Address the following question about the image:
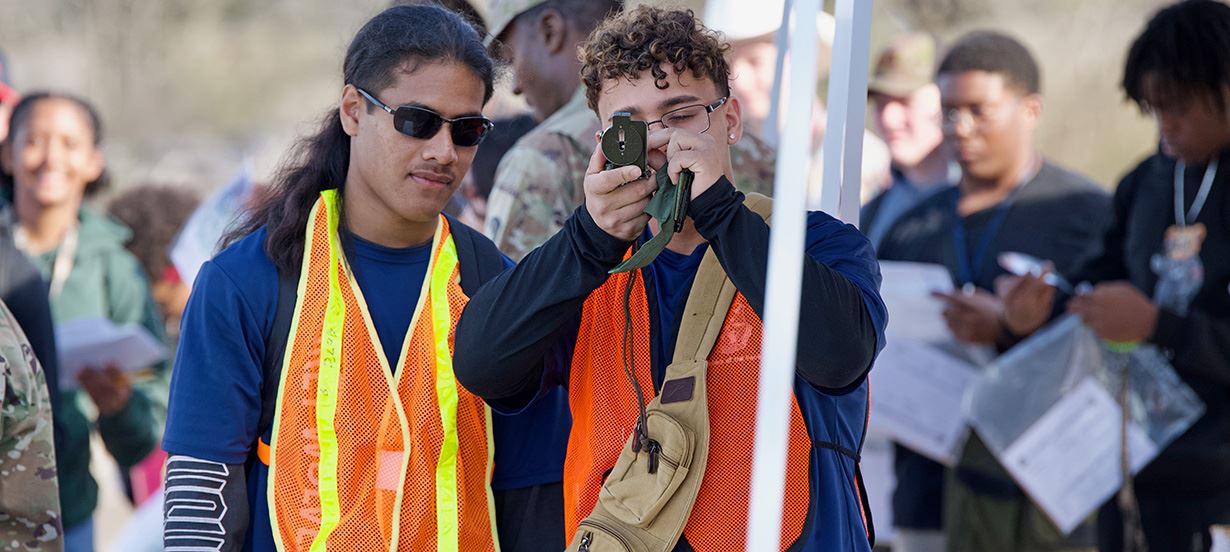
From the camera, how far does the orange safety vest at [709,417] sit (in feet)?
6.82

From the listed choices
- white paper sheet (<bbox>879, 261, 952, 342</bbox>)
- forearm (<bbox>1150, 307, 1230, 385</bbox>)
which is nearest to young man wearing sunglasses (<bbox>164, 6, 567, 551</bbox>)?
forearm (<bbox>1150, 307, 1230, 385</bbox>)

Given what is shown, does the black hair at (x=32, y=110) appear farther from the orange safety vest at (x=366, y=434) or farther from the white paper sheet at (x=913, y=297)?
the orange safety vest at (x=366, y=434)

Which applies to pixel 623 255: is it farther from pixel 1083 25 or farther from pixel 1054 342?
pixel 1083 25

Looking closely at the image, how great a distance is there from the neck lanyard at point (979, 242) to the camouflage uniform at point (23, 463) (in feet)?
10.3

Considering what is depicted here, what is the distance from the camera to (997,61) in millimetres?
5000

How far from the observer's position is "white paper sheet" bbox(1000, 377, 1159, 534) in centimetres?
396

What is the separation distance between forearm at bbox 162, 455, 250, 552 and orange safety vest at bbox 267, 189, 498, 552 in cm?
7

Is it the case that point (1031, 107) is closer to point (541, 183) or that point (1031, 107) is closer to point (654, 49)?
point (541, 183)

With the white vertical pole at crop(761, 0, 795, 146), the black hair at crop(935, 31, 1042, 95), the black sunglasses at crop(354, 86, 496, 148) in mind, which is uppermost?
the black hair at crop(935, 31, 1042, 95)

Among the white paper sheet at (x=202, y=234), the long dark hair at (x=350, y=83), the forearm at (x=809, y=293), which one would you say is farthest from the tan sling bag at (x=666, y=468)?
the white paper sheet at (x=202, y=234)

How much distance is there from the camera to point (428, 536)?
2340 millimetres

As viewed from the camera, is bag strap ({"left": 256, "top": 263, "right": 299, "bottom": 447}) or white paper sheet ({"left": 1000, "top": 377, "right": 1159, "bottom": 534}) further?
white paper sheet ({"left": 1000, "top": 377, "right": 1159, "bottom": 534})

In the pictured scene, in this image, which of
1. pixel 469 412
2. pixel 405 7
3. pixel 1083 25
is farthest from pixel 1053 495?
pixel 1083 25

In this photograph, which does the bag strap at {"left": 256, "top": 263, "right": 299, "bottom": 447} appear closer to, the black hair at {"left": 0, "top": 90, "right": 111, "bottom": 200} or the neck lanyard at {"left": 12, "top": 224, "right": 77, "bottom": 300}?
the neck lanyard at {"left": 12, "top": 224, "right": 77, "bottom": 300}
